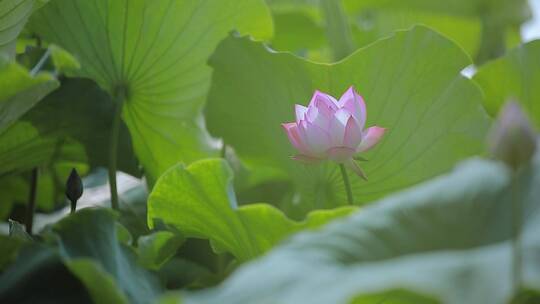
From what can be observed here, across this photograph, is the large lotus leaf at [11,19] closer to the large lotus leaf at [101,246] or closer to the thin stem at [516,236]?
the large lotus leaf at [101,246]

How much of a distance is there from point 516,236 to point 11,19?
445 millimetres

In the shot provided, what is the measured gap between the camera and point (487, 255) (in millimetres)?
358

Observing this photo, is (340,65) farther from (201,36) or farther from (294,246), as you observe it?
(294,246)

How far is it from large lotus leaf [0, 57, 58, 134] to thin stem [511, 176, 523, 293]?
32 cm

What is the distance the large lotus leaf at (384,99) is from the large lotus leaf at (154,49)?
5 centimetres

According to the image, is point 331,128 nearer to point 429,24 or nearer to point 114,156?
point 114,156

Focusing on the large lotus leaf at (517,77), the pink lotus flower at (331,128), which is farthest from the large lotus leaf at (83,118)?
the large lotus leaf at (517,77)

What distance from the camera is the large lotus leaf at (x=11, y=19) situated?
0.63m

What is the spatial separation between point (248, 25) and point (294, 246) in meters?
0.52

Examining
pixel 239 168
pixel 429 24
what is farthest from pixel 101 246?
pixel 429 24

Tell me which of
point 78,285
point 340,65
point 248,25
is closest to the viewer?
point 78,285

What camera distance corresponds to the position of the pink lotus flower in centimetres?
62

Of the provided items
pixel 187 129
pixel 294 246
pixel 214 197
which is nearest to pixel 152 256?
pixel 214 197

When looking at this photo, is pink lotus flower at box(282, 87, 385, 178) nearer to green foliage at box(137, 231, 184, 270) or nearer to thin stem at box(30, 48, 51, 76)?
green foliage at box(137, 231, 184, 270)
